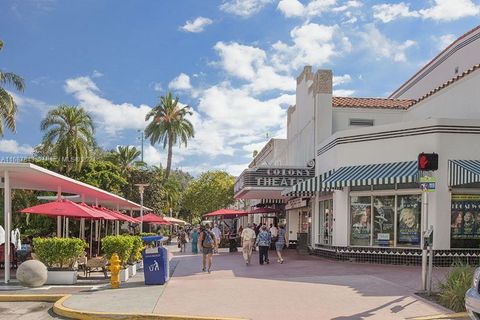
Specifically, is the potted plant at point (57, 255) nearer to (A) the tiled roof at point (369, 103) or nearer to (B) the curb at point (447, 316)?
(B) the curb at point (447, 316)

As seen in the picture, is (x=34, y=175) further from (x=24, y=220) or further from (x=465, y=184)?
(x=24, y=220)

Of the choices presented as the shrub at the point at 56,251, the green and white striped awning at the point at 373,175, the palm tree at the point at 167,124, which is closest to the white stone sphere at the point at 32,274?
the shrub at the point at 56,251

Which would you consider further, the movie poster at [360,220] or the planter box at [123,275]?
the movie poster at [360,220]

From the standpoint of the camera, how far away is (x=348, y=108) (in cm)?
2464

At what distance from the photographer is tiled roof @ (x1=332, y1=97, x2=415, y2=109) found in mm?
24797

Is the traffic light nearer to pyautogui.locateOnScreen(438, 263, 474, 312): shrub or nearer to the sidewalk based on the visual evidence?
pyautogui.locateOnScreen(438, 263, 474, 312): shrub

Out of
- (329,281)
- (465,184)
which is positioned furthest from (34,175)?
(465,184)

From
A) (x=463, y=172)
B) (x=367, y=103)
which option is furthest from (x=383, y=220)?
(x=367, y=103)

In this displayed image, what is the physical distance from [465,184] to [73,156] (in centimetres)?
2962

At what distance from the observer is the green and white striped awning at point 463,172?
1602 centimetres

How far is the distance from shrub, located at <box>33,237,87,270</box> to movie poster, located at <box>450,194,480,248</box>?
11905 millimetres

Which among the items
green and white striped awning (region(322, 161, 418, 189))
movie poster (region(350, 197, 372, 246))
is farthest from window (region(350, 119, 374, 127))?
movie poster (region(350, 197, 372, 246))

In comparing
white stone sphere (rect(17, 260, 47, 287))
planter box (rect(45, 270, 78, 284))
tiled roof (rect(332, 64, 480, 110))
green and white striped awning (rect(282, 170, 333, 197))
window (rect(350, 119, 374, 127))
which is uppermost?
tiled roof (rect(332, 64, 480, 110))

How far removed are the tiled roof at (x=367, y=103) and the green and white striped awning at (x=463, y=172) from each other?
8466 mm
